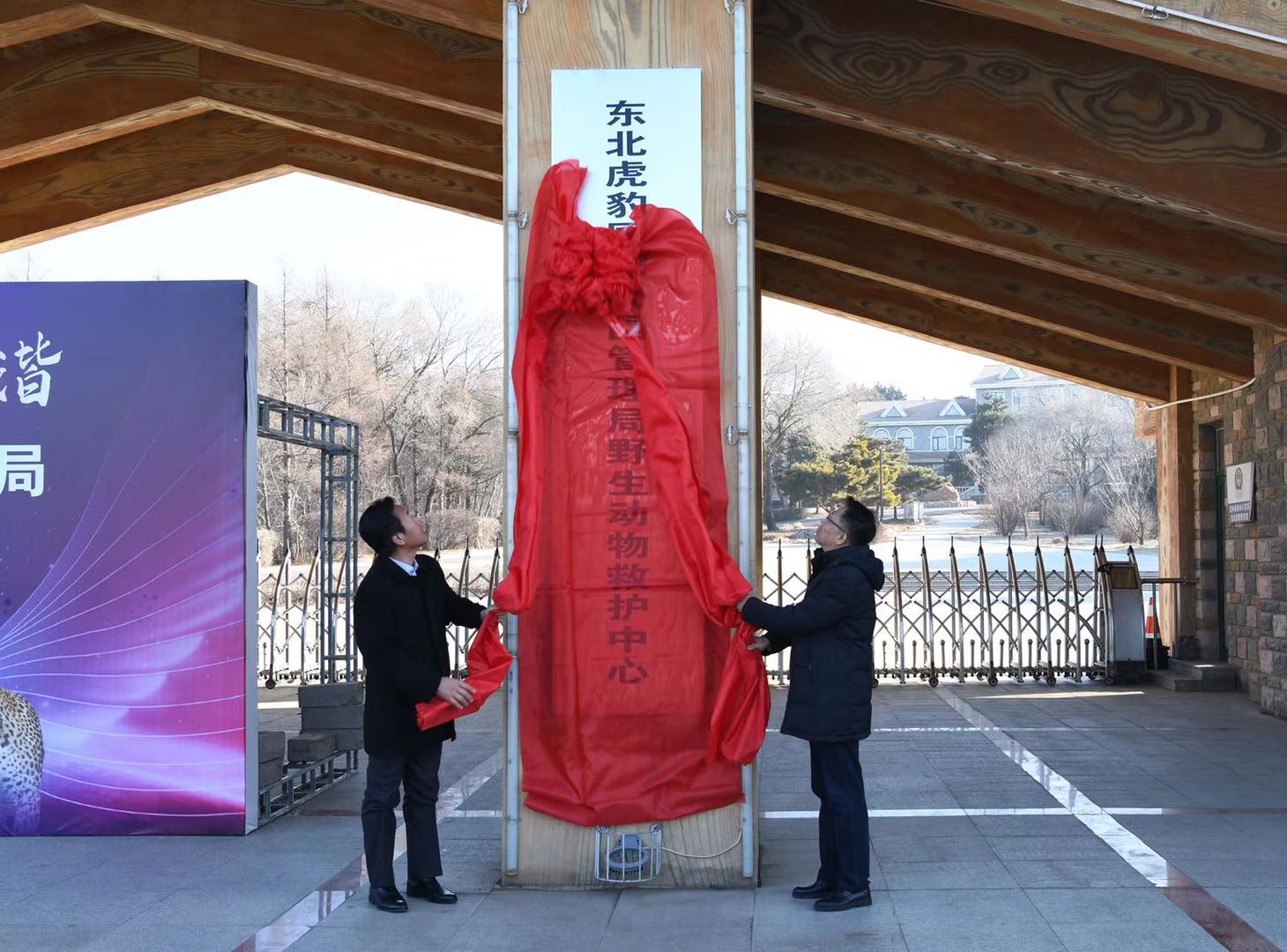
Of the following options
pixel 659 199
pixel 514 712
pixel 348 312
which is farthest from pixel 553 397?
pixel 348 312

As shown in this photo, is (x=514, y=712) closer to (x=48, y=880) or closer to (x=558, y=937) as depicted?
(x=558, y=937)

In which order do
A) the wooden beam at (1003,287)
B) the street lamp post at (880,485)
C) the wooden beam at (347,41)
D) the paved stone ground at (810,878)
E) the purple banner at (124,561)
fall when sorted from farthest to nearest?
the street lamp post at (880,485) < the wooden beam at (1003,287) < the wooden beam at (347,41) < the purple banner at (124,561) < the paved stone ground at (810,878)

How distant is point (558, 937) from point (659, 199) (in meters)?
2.67

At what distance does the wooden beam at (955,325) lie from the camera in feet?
37.4

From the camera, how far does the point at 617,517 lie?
4.77 m

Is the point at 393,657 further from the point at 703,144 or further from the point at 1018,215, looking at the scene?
the point at 1018,215

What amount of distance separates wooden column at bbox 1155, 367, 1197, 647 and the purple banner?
872cm

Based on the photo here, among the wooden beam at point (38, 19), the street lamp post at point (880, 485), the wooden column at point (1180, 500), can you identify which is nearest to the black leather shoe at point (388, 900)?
the wooden beam at point (38, 19)

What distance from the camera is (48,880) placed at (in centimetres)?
496

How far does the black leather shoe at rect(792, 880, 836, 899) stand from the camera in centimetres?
456

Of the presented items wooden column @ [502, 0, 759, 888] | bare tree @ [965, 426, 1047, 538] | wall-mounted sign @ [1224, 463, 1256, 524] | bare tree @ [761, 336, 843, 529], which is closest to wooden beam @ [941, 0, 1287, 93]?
wooden column @ [502, 0, 759, 888]

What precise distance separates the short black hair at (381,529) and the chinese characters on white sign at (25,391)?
2029mm

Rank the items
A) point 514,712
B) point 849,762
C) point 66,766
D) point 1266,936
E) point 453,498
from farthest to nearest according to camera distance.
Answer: point 453,498 → point 66,766 → point 514,712 → point 849,762 → point 1266,936

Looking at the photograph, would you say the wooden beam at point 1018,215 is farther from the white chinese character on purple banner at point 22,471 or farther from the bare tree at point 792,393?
the bare tree at point 792,393
